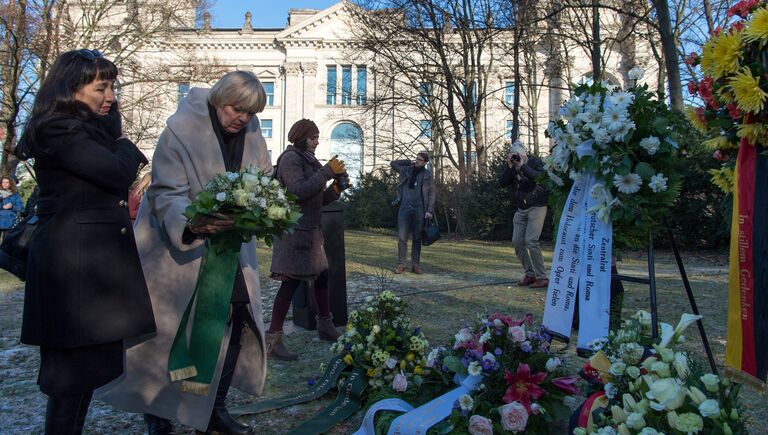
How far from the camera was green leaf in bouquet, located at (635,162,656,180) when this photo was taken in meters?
3.31

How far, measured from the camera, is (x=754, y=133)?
2.78 meters

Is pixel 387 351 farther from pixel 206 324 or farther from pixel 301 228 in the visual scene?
pixel 301 228

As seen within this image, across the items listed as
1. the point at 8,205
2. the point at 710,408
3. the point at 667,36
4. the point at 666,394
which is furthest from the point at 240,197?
the point at 8,205

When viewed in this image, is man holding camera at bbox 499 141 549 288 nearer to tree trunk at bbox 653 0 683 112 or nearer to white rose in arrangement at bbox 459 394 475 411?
white rose in arrangement at bbox 459 394 475 411

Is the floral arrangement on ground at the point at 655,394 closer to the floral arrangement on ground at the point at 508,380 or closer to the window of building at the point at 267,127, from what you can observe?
the floral arrangement on ground at the point at 508,380

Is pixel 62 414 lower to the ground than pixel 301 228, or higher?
lower

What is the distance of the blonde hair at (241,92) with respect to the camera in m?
3.05

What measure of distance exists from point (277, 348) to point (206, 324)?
2042 millimetres

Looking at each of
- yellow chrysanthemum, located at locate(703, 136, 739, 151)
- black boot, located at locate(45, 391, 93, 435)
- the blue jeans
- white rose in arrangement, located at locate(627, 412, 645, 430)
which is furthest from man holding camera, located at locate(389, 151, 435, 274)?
white rose in arrangement, located at locate(627, 412, 645, 430)

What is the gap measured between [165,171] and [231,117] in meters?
0.44

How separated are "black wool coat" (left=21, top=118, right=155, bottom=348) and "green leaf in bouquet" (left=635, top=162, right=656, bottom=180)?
2.64 metres

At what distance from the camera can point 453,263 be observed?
1271 centimetres

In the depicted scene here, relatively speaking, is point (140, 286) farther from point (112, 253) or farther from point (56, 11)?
point (56, 11)

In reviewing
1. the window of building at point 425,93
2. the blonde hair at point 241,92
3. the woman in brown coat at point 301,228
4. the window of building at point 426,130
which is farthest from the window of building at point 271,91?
the blonde hair at point 241,92
